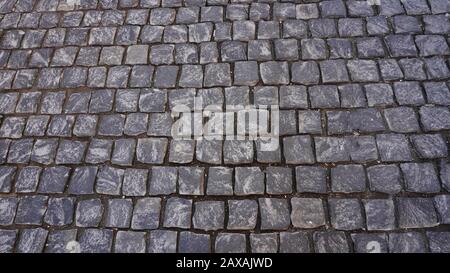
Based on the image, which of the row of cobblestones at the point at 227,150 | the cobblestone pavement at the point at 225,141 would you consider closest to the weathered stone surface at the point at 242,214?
the cobblestone pavement at the point at 225,141

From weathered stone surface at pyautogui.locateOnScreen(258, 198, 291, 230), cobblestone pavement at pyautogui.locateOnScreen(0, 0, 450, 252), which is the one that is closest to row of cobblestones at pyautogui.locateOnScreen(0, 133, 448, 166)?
cobblestone pavement at pyautogui.locateOnScreen(0, 0, 450, 252)

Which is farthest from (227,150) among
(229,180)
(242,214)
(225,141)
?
(242,214)

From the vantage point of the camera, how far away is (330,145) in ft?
11.7

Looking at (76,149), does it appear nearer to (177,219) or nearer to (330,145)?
(177,219)

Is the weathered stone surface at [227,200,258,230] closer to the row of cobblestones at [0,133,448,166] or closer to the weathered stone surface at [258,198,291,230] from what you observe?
the weathered stone surface at [258,198,291,230]

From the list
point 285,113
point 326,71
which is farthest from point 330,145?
point 326,71

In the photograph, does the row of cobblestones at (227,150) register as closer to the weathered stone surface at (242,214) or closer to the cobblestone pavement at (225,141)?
the cobblestone pavement at (225,141)

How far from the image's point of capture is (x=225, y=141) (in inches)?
144

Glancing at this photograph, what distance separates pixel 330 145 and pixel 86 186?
215cm

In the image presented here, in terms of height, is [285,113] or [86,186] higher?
[285,113]

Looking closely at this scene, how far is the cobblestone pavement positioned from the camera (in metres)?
3.24

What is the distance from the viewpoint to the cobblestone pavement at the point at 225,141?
324 centimetres
